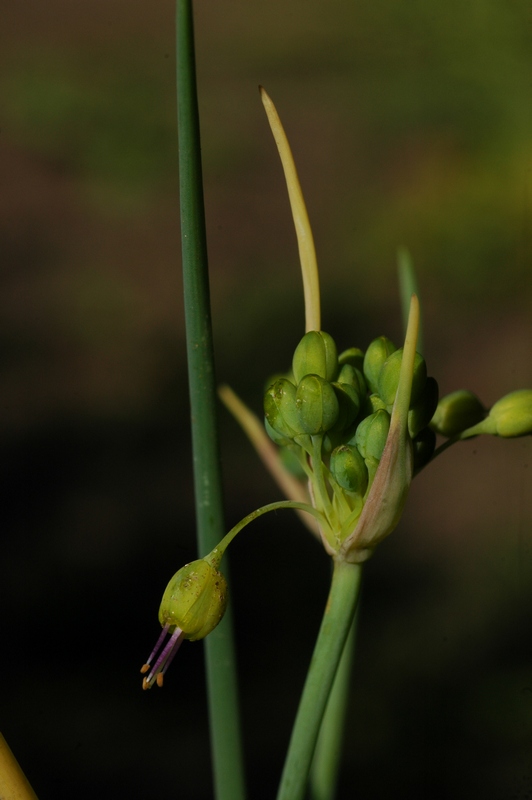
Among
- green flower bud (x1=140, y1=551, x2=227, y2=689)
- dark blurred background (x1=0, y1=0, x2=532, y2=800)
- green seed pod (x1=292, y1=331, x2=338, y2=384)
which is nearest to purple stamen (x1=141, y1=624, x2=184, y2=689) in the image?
green flower bud (x1=140, y1=551, x2=227, y2=689)

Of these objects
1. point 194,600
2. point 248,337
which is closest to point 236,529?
point 194,600

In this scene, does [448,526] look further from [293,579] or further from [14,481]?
[14,481]

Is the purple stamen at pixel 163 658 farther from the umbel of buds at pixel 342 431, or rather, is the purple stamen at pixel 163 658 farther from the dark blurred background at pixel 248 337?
the dark blurred background at pixel 248 337

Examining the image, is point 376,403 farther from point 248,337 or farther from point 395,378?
point 248,337

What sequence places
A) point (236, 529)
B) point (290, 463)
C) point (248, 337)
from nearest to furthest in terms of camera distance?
point (236, 529) → point (290, 463) → point (248, 337)

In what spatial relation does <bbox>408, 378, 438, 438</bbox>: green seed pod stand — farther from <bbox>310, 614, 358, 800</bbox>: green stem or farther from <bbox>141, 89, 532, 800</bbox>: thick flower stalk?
<bbox>310, 614, 358, 800</bbox>: green stem

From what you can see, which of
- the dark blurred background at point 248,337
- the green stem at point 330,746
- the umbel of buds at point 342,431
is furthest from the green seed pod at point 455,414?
the dark blurred background at point 248,337
